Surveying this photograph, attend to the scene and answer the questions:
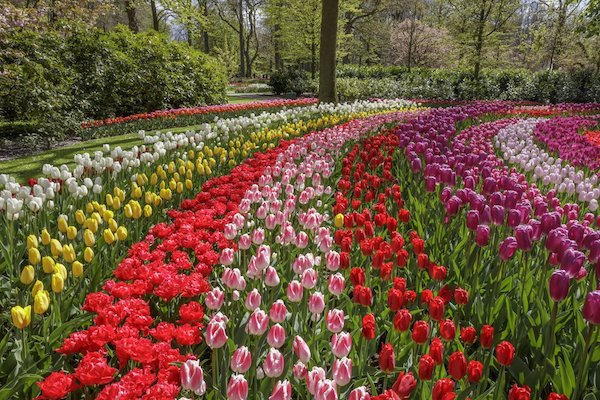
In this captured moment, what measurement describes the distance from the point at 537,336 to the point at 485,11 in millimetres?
23328

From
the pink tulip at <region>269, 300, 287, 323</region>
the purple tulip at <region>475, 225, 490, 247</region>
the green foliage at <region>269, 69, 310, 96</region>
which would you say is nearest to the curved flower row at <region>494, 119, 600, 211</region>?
the purple tulip at <region>475, 225, 490, 247</region>

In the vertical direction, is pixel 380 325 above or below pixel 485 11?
below

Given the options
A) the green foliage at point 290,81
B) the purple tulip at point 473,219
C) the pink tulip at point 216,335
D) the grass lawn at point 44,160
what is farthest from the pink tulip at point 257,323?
the green foliage at point 290,81

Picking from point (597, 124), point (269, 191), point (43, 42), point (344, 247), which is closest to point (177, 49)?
point (43, 42)

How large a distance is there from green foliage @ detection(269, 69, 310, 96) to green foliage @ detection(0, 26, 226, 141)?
8.03 meters

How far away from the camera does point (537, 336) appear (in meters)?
2.35

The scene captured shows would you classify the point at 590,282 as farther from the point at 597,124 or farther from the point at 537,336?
the point at 597,124

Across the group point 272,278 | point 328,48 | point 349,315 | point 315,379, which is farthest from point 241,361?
point 328,48

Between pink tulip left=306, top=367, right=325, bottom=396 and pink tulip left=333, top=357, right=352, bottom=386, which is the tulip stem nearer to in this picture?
pink tulip left=333, top=357, right=352, bottom=386

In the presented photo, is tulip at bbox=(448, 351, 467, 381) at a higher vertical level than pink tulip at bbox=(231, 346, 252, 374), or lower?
lower

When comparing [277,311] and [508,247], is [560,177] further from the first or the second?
[277,311]

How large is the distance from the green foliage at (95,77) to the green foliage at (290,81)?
8.03m

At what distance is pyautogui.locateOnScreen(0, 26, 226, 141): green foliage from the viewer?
9438 millimetres

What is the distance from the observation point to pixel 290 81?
91.2 feet
